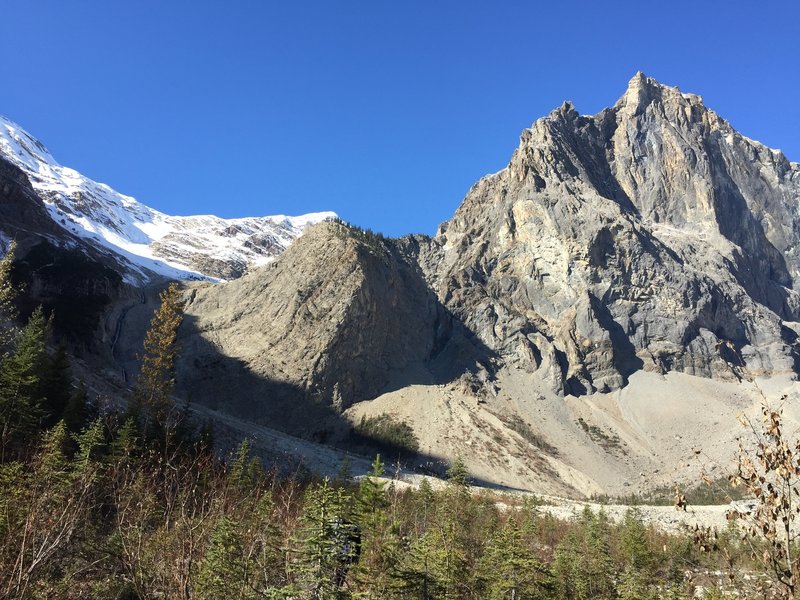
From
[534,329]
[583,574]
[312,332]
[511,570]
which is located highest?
[534,329]

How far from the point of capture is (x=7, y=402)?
2309 centimetres

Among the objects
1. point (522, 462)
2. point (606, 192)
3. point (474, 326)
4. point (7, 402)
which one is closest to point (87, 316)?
point (7, 402)

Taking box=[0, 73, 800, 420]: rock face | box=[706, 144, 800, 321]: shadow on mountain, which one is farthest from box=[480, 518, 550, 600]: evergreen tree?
box=[706, 144, 800, 321]: shadow on mountain

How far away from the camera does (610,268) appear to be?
129 meters

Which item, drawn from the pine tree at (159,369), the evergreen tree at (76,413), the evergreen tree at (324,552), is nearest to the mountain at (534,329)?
the pine tree at (159,369)

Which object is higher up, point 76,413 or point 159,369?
point 159,369

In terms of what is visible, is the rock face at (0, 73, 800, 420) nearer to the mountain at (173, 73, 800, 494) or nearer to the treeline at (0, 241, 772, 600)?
the mountain at (173, 73, 800, 494)

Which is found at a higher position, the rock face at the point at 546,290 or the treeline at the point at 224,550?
the rock face at the point at 546,290

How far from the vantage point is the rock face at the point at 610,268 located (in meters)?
120

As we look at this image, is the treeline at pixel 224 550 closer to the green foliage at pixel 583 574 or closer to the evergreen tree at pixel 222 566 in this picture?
the evergreen tree at pixel 222 566

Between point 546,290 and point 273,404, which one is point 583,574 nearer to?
point 273,404

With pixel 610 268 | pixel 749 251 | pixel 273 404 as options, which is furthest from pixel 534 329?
pixel 749 251

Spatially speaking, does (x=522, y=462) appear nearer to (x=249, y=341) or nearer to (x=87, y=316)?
(x=249, y=341)

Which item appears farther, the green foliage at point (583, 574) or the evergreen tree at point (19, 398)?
the evergreen tree at point (19, 398)
